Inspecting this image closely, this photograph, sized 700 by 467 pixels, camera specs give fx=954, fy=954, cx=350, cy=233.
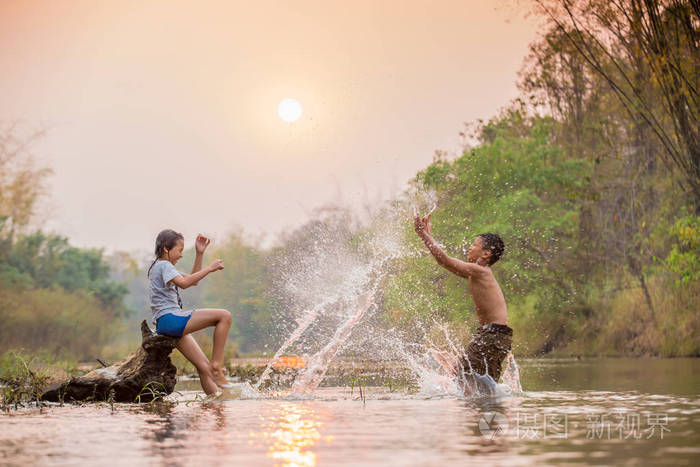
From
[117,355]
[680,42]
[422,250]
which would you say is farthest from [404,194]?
[680,42]

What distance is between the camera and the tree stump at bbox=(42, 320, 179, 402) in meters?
11.5

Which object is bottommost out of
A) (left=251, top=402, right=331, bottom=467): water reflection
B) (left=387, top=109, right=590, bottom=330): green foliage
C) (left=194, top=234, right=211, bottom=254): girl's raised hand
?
(left=251, top=402, right=331, bottom=467): water reflection

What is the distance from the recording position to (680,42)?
60.4 feet

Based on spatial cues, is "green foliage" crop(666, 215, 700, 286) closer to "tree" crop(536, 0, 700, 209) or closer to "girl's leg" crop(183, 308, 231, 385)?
"tree" crop(536, 0, 700, 209)

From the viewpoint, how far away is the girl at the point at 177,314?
10.9 meters

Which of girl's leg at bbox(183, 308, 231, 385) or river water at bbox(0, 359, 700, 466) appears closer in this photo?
river water at bbox(0, 359, 700, 466)

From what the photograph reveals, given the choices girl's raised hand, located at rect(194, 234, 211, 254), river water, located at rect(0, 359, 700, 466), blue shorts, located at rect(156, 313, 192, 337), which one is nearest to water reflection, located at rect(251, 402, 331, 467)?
river water, located at rect(0, 359, 700, 466)

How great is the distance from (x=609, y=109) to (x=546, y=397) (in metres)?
18.8

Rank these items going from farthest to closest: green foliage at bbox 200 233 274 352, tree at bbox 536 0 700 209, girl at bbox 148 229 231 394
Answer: green foliage at bbox 200 233 274 352
tree at bbox 536 0 700 209
girl at bbox 148 229 231 394

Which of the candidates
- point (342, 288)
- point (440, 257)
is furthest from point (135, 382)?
point (342, 288)

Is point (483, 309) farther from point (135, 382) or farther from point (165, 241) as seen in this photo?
point (135, 382)

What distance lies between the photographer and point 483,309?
11.0m

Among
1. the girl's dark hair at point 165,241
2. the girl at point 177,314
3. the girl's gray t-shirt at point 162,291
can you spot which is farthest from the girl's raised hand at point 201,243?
the girl's gray t-shirt at point 162,291

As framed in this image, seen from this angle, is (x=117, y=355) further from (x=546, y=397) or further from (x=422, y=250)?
(x=546, y=397)
